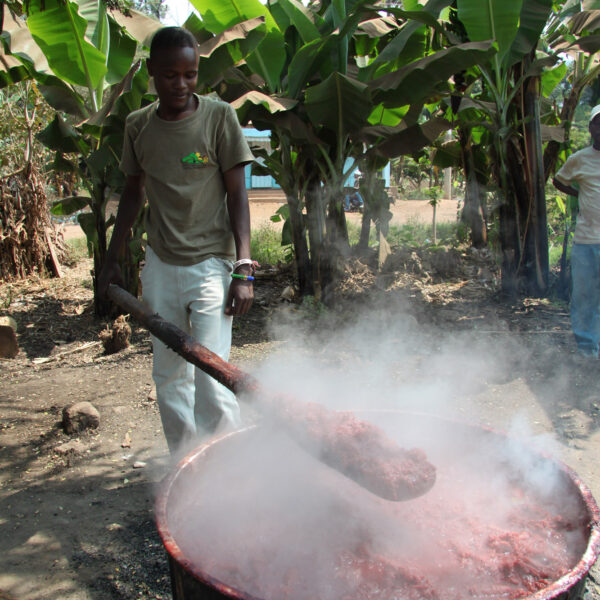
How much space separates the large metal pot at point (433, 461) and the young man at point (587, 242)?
9.68ft

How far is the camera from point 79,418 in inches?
145

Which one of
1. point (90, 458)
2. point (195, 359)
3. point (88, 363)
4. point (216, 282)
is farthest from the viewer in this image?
point (88, 363)

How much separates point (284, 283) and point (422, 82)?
3.33 m

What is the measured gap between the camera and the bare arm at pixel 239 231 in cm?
245

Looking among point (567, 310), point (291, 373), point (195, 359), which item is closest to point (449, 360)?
point (291, 373)

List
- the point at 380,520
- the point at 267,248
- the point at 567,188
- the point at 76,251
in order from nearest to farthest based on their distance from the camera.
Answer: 1. the point at 380,520
2. the point at 567,188
3. the point at 267,248
4. the point at 76,251

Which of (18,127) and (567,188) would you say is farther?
(18,127)

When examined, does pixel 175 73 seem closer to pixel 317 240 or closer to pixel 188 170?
pixel 188 170

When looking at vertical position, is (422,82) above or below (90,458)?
above

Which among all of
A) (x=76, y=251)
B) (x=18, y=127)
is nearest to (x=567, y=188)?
(x=18, y=127)

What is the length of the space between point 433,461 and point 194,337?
1.12m

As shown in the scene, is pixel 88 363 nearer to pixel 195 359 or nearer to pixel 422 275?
pixel 195 359

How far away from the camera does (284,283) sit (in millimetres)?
7535

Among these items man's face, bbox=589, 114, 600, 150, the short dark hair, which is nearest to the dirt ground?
man's face, bbox=589, 114, 600, 150
